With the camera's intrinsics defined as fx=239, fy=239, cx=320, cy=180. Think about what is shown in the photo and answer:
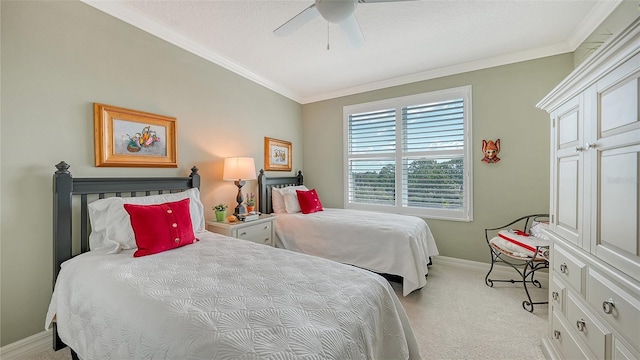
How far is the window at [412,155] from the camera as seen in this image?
11.0 ft

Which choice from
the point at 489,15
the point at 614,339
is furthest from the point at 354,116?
the point at 614,339

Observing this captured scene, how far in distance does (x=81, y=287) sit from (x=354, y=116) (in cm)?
385

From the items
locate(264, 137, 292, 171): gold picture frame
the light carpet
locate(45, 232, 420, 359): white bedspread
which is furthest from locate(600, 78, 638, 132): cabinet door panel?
locate(264, 137, 292, 171): gold picture frame

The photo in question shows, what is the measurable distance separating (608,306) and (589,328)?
0.79ft

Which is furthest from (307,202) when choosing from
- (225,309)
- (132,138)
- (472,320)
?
(225,309)

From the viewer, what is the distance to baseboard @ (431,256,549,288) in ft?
9.30

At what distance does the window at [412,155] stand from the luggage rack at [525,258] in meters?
0.52

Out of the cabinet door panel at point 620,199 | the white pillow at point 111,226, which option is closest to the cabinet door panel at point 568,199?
the cabinet door panel at point 620,199

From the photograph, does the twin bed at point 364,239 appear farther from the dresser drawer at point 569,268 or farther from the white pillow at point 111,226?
the white pillow at point 111,226

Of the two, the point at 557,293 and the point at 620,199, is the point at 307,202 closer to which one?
the point at 557,293

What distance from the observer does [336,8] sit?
154cm

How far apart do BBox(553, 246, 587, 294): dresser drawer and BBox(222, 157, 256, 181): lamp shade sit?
2.80 meters

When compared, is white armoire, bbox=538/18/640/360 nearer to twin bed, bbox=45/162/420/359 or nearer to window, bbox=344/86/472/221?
twin bed, bbox=45/162/420/359

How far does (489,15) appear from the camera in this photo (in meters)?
2.24
